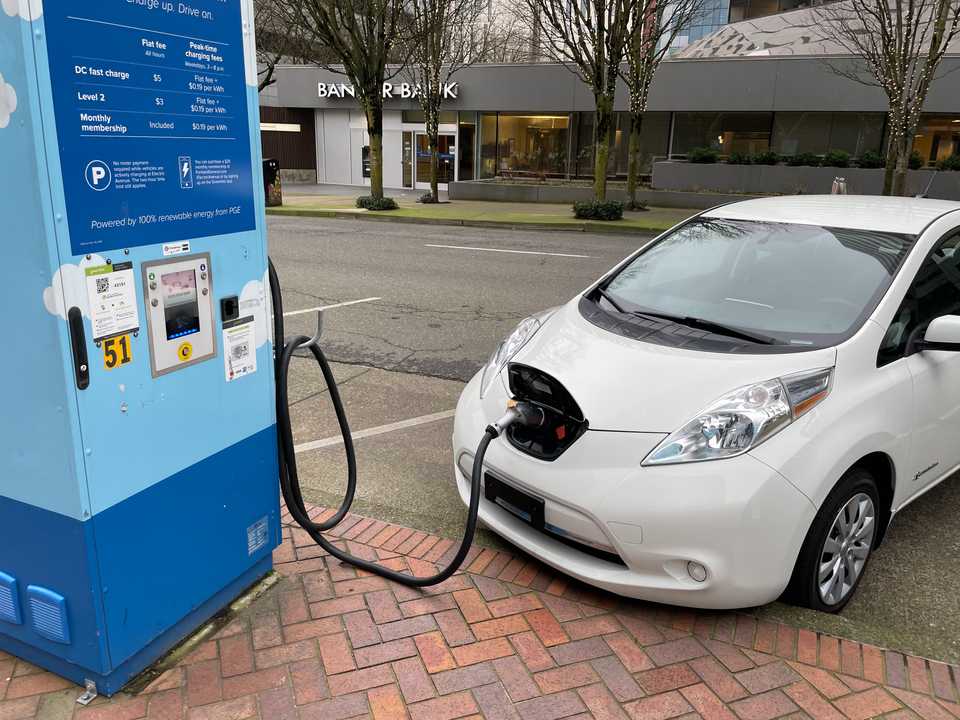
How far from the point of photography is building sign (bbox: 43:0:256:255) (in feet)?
6.68

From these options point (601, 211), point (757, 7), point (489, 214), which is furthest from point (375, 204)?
point (757, 7)

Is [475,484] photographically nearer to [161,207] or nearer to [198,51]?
[161,207]

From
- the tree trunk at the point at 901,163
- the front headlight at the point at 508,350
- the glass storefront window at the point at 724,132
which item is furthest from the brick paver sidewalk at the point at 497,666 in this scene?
the glass storefront window at the point at 724,132

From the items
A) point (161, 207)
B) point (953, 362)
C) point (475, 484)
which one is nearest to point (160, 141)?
point (161, 207)

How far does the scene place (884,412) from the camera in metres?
3.12

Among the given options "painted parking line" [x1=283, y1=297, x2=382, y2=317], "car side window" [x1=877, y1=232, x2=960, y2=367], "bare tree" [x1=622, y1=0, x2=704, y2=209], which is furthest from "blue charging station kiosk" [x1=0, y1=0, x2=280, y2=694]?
"bare tree" [x1=622, y1=0, x2=704, y2=209]

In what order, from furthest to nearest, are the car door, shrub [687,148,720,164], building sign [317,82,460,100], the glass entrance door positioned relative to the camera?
the glass entrance door < building sign [317,82,460,100] < shrub [687,148,720,164] < the car door

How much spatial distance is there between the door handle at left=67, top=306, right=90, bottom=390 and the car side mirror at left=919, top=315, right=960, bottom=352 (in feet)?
10.6

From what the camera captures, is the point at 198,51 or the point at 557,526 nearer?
the point at 198,51

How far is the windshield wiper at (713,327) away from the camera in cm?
330

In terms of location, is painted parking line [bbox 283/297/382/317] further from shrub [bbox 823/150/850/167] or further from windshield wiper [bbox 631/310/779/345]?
shrub [bbox 823/150/850/167]

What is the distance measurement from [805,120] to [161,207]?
Answer: 2488cm

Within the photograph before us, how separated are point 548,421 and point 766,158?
21635 mm

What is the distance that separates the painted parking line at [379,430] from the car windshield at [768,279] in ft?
5.29
